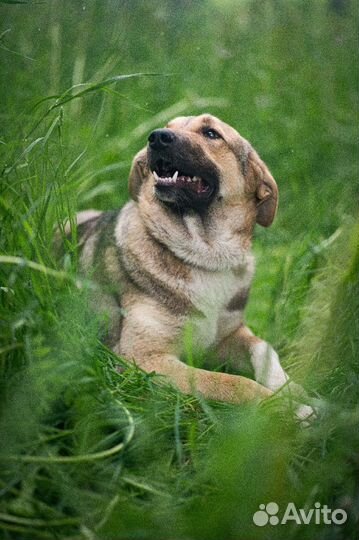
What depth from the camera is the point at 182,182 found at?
145 inches

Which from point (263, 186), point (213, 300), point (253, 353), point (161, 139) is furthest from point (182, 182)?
point (253, 353)

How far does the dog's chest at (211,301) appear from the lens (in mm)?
3727

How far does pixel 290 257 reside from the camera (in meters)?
4.66

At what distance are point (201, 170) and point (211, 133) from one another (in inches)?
8.9

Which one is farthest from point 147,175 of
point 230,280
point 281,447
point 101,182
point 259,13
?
point 259,13

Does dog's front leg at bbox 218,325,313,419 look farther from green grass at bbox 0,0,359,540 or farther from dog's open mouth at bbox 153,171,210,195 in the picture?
dog's open mouth at bbox 153,171,210,195

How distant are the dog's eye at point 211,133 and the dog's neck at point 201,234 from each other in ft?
1.05

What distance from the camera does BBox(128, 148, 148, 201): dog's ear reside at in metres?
3.85

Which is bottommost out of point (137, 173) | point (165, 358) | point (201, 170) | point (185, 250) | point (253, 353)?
point (253, 353)

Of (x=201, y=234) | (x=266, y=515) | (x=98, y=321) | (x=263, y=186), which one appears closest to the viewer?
(x=266, y=515)

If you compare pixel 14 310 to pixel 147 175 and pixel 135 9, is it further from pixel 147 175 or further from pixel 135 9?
pixel 135 9

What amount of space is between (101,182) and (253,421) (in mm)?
2648
